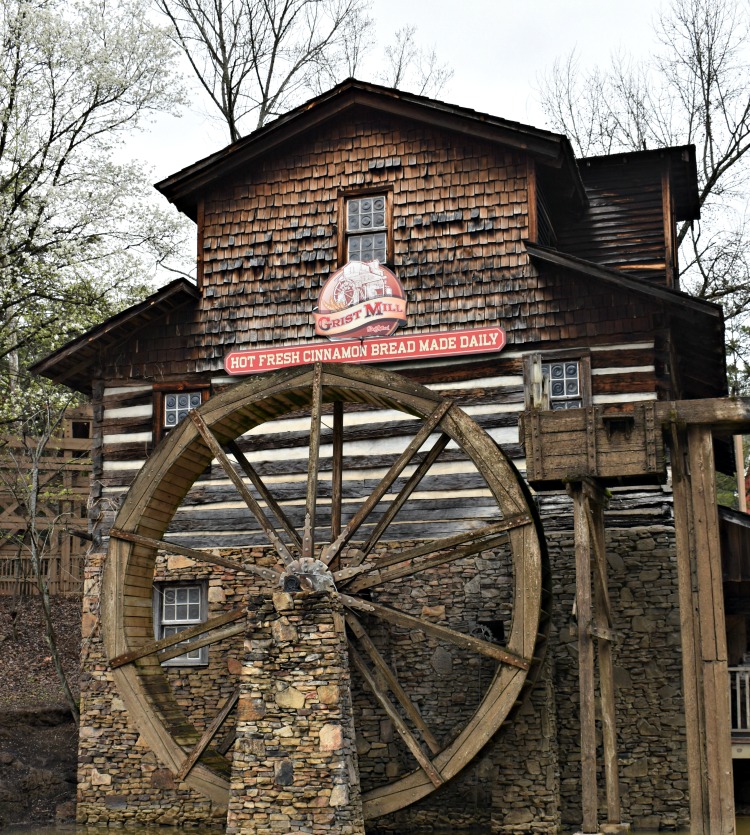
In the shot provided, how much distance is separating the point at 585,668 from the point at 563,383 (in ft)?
14.3

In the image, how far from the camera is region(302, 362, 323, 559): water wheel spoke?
12703mm

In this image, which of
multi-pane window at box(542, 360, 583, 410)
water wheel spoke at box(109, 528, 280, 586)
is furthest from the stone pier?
multi-pane window at box(542, 360, 583, 410)

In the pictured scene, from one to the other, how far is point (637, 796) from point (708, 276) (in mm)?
13829

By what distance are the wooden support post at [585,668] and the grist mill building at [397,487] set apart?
0.10 feet

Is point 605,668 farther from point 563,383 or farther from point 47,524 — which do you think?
point 47,524

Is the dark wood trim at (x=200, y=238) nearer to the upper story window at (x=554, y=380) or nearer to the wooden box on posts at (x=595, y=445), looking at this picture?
the upper story window at (x=554, y=380)

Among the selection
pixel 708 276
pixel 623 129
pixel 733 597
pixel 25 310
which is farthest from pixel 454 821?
pixel 623 129

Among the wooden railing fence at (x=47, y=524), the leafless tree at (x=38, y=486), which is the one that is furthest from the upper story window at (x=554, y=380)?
the wooden railing fence at (x=47, y=524)

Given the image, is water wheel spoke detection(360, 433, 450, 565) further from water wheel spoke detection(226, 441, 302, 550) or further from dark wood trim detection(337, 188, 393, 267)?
dark wood trim detection(337, 188, 393, 267)

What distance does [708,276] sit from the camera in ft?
78.1

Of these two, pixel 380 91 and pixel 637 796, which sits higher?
pixel 380 91

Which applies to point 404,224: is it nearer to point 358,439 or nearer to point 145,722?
point 358,439

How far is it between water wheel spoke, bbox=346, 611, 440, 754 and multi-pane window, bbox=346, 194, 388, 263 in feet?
15.2

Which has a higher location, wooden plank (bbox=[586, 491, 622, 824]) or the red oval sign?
the red oval sign
